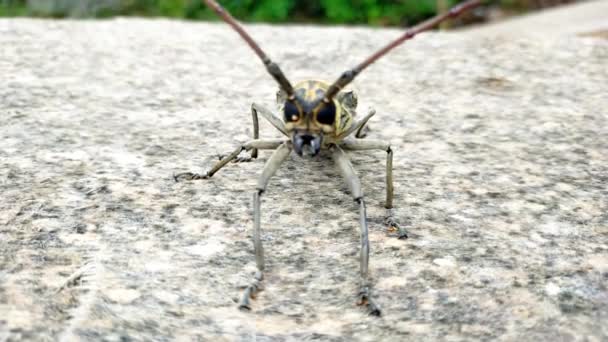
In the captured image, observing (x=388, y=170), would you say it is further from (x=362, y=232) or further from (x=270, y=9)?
(x=270, y=9)

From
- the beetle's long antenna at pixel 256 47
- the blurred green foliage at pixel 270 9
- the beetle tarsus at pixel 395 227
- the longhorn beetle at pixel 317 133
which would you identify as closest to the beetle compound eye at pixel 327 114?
the longhorn beetle at pixel 317 133

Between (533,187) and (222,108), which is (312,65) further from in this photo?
(533,187)

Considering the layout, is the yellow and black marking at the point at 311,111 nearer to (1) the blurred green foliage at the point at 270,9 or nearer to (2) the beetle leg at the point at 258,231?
(2) the beetle leg at the point at 258,231

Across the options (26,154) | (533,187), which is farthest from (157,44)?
(533,187)

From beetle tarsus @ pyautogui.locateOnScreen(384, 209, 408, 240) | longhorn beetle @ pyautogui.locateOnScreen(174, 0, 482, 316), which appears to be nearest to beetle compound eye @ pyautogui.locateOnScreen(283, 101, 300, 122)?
longhorn beetle @ pyautogui.locateOnScreen(174, 0, 482, 316)

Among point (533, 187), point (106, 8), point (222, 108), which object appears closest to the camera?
point (533, 187)
